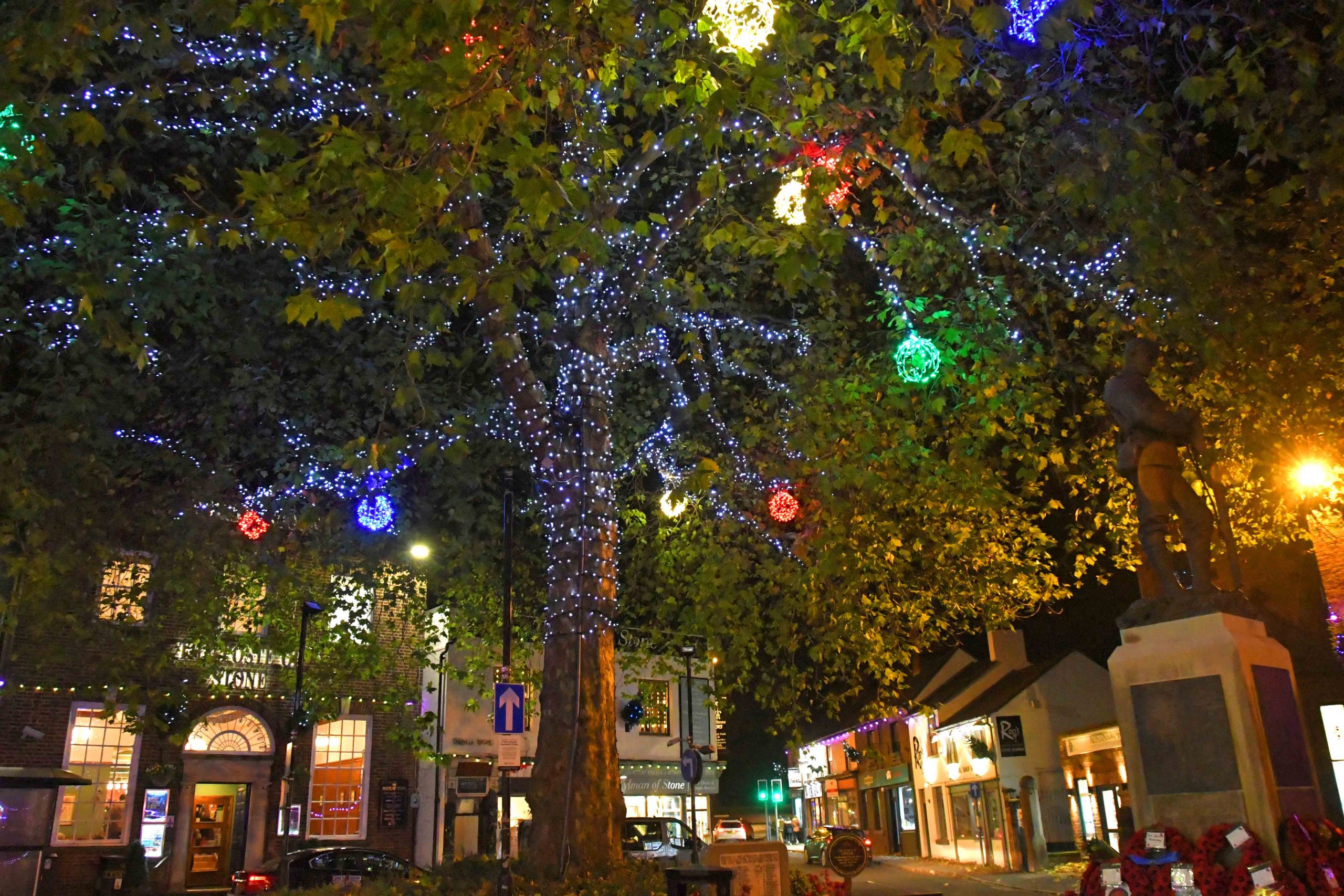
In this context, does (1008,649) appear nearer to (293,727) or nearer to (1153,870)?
(293,727)

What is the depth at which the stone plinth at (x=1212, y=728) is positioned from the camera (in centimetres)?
732

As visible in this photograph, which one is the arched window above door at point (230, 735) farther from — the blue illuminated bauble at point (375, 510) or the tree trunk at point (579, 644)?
the tree trunk at point (579, 644)

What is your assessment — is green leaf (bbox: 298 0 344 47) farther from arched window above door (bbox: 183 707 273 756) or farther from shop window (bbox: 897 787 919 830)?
shop window (bbox: 897 787 919 830)

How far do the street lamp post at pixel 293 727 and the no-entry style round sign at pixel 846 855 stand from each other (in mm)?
10419

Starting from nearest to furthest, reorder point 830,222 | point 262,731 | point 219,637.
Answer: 1. point 830,222
2. point 219,637
3. point 262,731

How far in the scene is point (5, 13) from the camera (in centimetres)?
880

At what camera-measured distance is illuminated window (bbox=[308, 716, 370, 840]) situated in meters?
23.5

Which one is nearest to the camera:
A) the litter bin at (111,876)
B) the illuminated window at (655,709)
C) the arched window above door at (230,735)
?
the litter bin at (111,876)

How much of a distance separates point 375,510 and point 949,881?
1804 cm

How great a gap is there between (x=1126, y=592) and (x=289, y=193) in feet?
104

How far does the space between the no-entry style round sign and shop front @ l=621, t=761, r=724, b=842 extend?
9056 mm

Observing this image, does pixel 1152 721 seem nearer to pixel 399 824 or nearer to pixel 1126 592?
pixel 399 824

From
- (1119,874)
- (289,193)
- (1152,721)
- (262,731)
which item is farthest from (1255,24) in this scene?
(262,731)

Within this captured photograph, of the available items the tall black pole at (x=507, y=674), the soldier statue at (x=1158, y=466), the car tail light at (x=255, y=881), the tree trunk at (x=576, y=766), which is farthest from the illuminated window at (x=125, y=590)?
the soldier statue at (x=1158, y=466)
